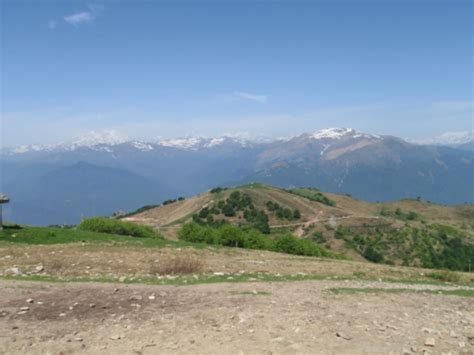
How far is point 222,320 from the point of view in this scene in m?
11.5

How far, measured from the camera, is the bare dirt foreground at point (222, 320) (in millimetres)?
9750

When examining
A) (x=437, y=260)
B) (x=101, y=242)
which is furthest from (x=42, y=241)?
(x=437, y=260)

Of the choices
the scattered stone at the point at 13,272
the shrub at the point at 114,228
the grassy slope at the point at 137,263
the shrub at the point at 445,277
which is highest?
the scattered stone at the point at 13,272

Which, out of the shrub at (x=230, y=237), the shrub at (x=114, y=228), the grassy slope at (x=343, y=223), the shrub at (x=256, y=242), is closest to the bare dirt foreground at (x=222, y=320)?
the shrub at (x=114, y=228)

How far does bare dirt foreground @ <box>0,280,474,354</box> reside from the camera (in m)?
9.75

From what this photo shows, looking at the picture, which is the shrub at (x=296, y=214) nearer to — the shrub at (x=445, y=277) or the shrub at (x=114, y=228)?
the shrub at (x=114, y=228)

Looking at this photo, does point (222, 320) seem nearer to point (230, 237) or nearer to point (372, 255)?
point (230, 237)

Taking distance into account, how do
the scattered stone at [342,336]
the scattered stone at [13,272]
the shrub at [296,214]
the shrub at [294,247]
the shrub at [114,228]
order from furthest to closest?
the shrub at [296,214] → the shrub at [294,247] → the shrub at [114,228] → the scattered stone at [13,272] → the scattered stone at [342,336]

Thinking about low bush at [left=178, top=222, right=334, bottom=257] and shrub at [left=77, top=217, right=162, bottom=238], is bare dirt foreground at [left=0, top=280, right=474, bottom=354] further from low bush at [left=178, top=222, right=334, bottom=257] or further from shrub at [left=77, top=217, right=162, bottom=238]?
low bush at [left=178, top=222, right=334, bottom=257]

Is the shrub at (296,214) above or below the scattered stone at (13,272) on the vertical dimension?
below

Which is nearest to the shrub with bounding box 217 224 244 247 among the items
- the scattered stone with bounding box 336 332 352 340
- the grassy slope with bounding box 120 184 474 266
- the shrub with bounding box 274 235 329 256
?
the shrub with bounding box 274 235 329 256

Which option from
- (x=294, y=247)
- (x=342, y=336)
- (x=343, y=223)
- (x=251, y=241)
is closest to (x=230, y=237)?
(x=251, y=241)

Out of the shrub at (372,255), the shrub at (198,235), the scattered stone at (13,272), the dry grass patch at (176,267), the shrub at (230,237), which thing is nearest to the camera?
the scattered stone at (13,272)

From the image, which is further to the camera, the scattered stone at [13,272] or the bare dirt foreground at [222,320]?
the scattered stone at [13,272]
